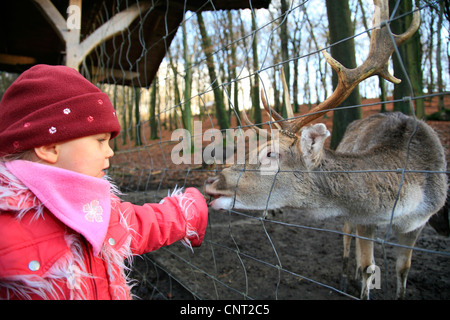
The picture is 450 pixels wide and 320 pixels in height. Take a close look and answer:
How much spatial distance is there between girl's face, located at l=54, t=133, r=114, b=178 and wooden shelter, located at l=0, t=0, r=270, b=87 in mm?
1211

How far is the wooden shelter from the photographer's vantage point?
326 centimetres

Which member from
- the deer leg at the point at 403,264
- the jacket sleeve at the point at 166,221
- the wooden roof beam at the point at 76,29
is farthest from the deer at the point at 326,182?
the wooden roof beam at the point at 76,29

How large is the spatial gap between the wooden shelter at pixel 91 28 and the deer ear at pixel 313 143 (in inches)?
48.5

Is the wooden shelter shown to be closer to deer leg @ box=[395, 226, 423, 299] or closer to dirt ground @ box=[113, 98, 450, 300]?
Answer: dirt ground @ box=[113, 98, 450, 300]

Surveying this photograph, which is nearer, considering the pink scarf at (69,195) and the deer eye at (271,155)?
the pink scarf at (69,195)

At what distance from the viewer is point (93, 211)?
1.14m

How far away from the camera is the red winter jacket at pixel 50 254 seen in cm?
96

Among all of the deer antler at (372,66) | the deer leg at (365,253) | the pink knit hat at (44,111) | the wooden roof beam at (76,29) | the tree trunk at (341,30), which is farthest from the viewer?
the tree trunk at (341,30)

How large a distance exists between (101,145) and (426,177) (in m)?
2.35

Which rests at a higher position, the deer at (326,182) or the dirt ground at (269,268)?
the deer at (326,182)

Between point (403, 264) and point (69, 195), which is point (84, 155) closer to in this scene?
point (69, 195)

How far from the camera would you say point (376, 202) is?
2012 mm

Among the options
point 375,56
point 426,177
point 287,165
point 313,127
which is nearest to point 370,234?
point 426,177

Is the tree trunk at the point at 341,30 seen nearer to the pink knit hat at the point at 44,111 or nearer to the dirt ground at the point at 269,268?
the dirt ground at the point at 269,268
